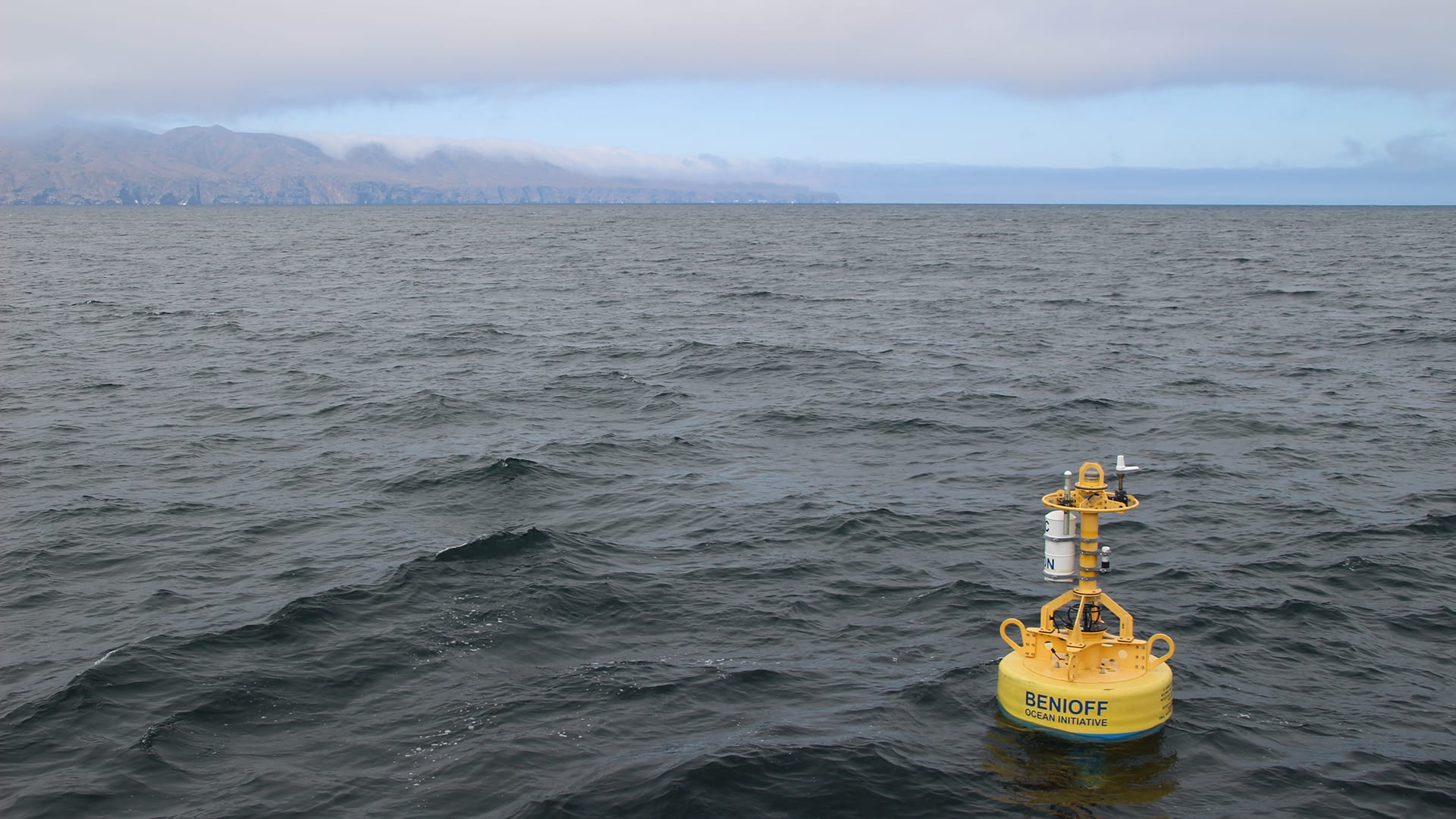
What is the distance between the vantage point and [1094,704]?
13180mm

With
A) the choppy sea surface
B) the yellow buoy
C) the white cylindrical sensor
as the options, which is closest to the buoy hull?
the yellow buoy

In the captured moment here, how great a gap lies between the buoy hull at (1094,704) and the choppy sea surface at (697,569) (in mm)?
310

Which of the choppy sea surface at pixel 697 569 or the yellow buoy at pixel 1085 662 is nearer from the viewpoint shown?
the choppy sea surface at pixel 697 569

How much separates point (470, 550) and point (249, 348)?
29.7 m

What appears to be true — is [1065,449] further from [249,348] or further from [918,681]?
[249,348]

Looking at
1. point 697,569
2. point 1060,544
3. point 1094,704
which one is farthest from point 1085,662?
point 697,569

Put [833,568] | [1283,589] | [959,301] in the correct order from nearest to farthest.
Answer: [1283,589], [833,568], [959,301]

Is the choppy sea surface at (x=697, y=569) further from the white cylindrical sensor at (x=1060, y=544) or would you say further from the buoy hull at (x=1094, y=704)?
the white cylindrical sensor at (x=1060, y=544)

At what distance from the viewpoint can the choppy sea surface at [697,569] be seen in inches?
516

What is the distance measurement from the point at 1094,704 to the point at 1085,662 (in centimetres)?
67

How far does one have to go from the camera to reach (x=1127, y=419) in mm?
31375

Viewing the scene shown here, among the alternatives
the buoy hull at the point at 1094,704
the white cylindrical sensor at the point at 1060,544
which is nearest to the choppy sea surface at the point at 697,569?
the buoy hull at the point at 1094,704

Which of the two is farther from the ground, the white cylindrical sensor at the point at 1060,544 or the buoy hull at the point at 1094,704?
the white cylindrical sensor at the point at 1060,544

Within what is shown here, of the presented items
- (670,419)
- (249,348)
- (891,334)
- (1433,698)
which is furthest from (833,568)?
(249,348)
